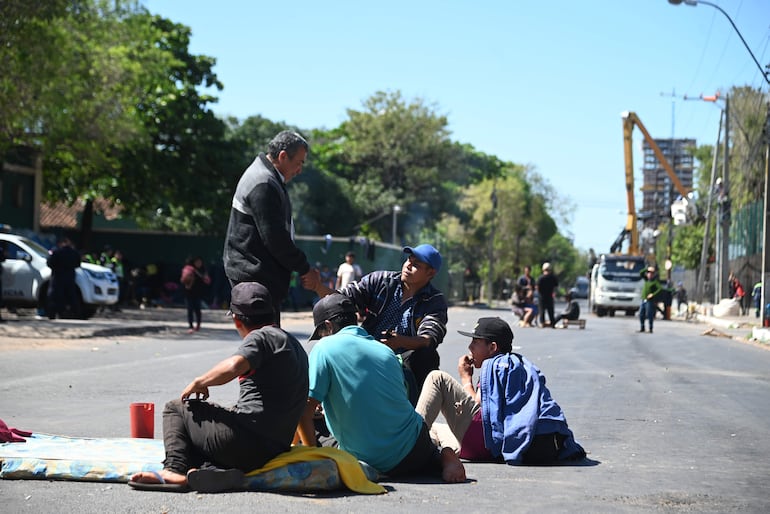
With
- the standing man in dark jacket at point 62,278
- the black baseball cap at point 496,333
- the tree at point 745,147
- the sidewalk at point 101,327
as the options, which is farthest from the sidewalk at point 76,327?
the tree at point 745,147

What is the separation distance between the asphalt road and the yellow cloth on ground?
0.09m

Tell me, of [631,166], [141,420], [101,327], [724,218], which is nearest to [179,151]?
[101,327]

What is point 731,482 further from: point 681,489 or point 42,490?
point 42,490

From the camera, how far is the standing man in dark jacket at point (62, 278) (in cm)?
2267

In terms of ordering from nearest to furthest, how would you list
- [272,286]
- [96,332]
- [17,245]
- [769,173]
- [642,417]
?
[272,286] < [642,417] < [96,332] < [17,245] < [769,173]

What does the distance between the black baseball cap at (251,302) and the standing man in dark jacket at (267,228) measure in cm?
107

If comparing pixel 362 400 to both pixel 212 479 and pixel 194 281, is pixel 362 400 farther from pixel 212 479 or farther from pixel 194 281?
pixel 194 281

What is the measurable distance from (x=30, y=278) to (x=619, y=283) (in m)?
26.8

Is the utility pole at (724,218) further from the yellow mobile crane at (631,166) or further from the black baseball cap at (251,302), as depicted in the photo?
the black baseball cap at (251,302)

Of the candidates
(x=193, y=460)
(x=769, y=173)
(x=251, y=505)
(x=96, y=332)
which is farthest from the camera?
(x=769, y=173)

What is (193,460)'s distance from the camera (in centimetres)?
562

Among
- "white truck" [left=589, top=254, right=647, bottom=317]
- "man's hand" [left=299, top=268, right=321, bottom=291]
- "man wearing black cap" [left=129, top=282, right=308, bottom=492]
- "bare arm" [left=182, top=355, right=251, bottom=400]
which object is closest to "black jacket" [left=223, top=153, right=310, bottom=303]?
"man's hand" [left=299, top=268, right=321, bottom=291]

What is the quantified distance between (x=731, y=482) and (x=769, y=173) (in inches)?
1030

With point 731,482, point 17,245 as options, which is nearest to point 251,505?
point 731,482
